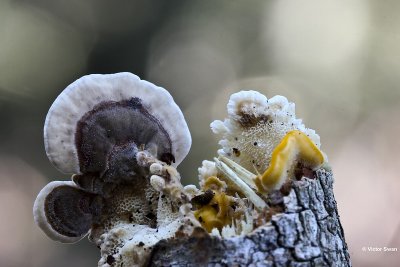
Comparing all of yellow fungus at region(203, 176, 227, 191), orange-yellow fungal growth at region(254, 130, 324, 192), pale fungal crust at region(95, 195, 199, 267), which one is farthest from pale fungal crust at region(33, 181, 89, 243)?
orange-yellow fungal growth at region(254, 130, 324, 192)

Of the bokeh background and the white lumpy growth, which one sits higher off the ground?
the bokeh background

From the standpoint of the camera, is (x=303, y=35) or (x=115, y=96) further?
(x=303, y=35)

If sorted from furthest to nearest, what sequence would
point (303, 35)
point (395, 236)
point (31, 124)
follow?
point (303, 35) → point (31, 124) → point (395, 236)

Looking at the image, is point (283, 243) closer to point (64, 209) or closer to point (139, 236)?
point (139, 236)

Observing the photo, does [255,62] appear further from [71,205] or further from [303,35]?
[71,205]

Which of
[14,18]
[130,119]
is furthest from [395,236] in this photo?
[14,18]

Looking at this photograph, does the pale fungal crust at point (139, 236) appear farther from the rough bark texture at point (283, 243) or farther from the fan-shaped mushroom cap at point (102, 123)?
the fan-shaped mushroom cap at point (102, 123)

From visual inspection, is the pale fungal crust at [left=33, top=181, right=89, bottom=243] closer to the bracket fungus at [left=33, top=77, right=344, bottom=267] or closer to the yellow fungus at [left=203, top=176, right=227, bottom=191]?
the bracket fungus at [left=33, top=77, right=344, bottom=267]
